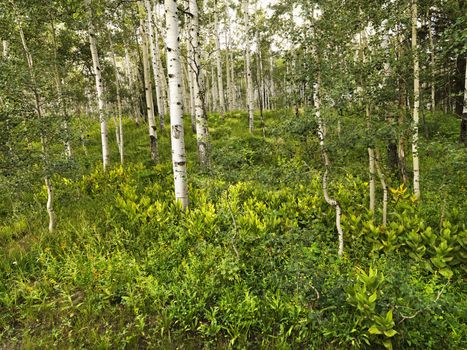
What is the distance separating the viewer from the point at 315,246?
4.97 meters

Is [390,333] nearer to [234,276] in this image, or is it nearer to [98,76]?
[234,276]

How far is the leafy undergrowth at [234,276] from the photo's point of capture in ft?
11.5

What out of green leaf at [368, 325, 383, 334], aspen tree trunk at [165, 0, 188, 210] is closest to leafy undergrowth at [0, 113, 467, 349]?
green leaf at [368, 325, 383, 334]

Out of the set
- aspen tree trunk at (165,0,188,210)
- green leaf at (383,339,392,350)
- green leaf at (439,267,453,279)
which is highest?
aspen tree trunk at (165,0,188,210)

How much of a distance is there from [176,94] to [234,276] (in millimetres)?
3906

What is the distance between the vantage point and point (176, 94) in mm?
5832

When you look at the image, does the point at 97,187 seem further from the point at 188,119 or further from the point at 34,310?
the point at 188,119

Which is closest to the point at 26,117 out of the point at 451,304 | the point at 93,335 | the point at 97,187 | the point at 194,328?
the point at 97,187

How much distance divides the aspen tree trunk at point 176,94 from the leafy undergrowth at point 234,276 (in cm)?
73

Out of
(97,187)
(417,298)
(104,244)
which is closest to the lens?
(417,298)

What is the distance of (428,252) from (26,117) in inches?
328

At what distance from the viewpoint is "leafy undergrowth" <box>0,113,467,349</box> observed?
3.51 m

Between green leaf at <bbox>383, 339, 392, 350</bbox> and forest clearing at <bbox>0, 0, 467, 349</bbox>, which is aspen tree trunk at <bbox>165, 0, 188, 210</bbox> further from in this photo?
green leaf at <bbox>383, 339, 392, 350</bbox>

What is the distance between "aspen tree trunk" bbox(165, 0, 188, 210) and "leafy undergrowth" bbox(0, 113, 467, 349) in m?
0.73
